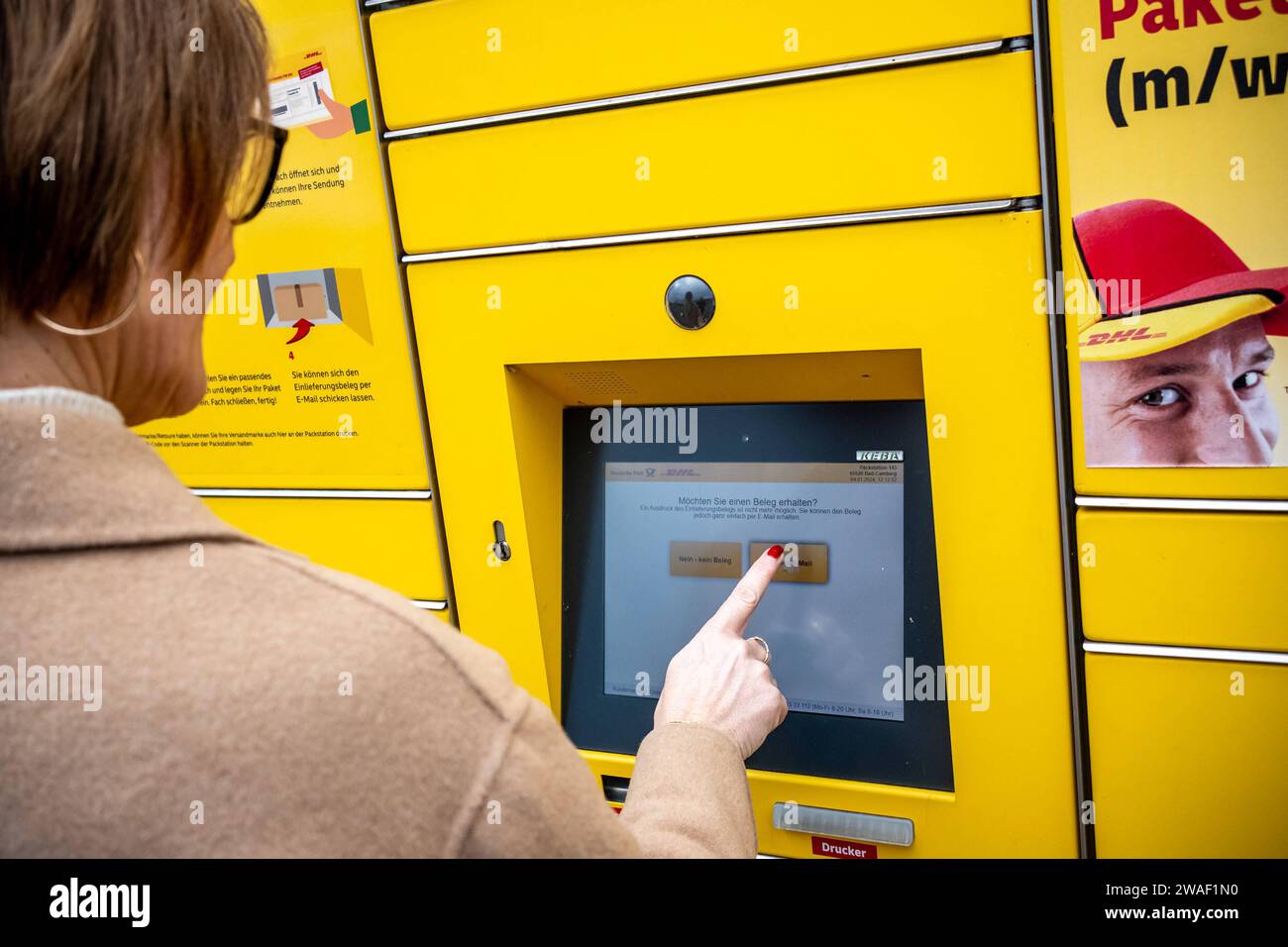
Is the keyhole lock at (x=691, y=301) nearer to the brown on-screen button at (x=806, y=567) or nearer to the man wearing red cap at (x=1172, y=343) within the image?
the brown on-screen button at (x=806, y=567)

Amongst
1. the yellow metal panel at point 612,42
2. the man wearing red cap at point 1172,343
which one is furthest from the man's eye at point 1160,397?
the yellow metal panel at point 612,42

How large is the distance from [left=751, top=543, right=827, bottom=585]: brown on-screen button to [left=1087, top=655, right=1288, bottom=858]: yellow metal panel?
472mm

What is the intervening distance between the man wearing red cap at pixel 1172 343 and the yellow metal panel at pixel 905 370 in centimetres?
8

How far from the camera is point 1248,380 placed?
1440 millimetres

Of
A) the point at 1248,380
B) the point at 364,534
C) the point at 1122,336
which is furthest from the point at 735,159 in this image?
the point at 364,534

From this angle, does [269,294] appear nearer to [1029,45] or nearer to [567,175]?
[567,175]

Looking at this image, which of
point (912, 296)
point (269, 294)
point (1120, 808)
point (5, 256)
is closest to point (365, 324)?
point (269, 294)

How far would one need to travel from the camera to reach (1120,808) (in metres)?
1.60

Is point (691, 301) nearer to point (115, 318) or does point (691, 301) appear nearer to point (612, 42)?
point (612, 42)

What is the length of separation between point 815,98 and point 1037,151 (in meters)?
0.35

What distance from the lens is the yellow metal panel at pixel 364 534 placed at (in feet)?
6.77

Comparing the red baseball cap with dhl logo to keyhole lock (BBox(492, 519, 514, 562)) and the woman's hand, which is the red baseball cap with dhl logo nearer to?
the woman's hand

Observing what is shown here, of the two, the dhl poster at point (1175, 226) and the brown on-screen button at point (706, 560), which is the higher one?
the dhl poster at point (1175, 226)

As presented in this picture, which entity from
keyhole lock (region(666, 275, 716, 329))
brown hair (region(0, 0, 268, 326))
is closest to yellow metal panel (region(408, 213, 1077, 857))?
keyhole lock (region(666, 275, 716, 329))
